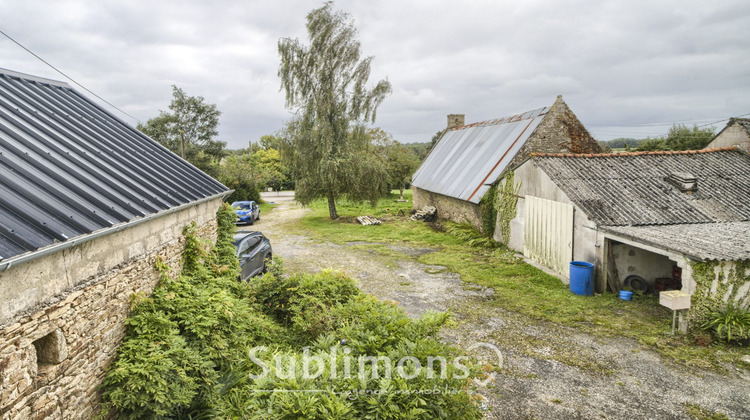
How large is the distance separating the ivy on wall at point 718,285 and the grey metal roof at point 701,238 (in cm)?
25

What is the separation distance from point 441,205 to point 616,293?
14.1 meters

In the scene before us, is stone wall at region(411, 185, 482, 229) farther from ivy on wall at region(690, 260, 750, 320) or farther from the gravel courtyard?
ivy on wall at region(690, 260, 750, 320)

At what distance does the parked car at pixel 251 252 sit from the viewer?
10812mm

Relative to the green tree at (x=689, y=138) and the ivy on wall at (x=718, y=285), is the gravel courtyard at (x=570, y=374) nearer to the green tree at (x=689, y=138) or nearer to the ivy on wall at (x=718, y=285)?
the ivy on wall at (x=718, y=285)

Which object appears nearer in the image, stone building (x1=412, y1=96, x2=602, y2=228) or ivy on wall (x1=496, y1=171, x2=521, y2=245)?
ivy on wall (x1=496, y1=171, x2=521, y2=245)

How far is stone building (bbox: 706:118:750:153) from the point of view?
1611cm

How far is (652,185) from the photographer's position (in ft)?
43.1

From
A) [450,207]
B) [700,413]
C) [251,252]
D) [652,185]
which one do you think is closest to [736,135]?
[652,185]

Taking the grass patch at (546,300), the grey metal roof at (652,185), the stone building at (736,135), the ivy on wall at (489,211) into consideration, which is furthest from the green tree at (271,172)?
the stone building at (736,135)

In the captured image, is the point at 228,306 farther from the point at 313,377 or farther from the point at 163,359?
the point at 313,377

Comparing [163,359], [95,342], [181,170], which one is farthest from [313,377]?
[181,170]

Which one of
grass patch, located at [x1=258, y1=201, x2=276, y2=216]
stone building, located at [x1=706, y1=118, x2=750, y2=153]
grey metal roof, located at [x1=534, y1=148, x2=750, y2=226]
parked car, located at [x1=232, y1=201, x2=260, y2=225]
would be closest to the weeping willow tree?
parked car, located at [x1=232, y1=201, x2=260, y2=225]

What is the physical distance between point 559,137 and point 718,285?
10.8 meters

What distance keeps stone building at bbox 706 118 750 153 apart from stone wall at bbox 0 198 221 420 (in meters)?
20.6
